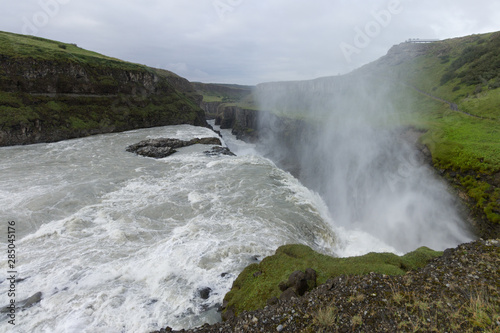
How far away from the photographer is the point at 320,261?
9852 mm

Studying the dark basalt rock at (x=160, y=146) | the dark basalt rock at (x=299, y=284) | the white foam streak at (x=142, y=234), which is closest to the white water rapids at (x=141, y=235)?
the white foam streak at (x=142, y=234)

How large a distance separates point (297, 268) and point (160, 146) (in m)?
34.5

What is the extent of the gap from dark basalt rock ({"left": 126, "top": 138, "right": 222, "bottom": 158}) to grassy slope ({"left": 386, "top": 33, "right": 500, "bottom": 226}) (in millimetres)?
34724

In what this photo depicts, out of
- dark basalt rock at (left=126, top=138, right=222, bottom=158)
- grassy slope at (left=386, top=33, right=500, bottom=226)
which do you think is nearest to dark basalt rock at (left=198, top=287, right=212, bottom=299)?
grassy slope at (left=386, top=33, right=500, bottom=226)

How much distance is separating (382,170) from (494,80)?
3550 cm

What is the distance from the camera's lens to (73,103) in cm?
4800

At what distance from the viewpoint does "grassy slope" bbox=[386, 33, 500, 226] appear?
2132 cm

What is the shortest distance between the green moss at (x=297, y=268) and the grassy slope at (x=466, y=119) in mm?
16107

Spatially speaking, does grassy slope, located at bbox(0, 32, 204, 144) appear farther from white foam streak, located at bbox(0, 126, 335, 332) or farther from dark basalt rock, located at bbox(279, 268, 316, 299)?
dark basalt rock, located at bbox(279, 268, 316, 299)

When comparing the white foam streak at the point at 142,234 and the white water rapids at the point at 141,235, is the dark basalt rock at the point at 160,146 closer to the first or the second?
the white water rapids at the point at 141,235

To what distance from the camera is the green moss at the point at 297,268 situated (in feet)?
27.7

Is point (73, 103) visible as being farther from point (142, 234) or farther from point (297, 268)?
point (297, 268)

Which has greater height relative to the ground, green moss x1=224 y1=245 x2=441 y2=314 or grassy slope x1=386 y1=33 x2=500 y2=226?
grassy slope x1=386 y1=33 x2=500 y2=226

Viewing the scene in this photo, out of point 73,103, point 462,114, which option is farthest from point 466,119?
point 73,103
